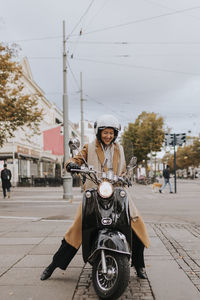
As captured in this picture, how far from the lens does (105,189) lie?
360 centimetres

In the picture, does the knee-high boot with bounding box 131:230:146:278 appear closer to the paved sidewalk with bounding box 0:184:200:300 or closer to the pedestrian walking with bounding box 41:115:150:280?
the pedestrian walking with bounding box 41:115:150:280

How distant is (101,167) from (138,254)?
39.3 inches

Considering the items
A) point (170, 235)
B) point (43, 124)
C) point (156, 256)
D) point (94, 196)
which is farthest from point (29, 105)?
point (43, 124)

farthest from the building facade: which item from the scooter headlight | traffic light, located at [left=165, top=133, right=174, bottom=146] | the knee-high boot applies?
the scooter headlight

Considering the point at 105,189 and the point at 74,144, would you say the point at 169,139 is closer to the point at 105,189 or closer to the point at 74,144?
the point at 74,144

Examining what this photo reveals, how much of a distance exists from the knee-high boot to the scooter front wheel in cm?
50

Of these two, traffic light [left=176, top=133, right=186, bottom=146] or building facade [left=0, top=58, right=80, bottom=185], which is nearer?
traffic light [left=176, top=133, right=186, bottom=146]

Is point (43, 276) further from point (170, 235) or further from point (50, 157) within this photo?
point (50, 157)

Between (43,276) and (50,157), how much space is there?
5785 cm

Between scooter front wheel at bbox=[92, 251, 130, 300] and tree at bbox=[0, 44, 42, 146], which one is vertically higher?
tree at bbox=[0, 44, 42, 146]

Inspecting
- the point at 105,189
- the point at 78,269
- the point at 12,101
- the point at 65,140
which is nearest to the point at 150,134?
the point at 12,101

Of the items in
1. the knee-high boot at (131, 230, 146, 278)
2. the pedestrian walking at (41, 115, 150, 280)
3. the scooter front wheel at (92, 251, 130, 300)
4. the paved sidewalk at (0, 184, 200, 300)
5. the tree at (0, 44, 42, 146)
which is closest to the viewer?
the scooter front wheel at (92, 251, 130, 300)

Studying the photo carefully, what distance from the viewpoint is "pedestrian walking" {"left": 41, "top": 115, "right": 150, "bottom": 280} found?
13.0 ft

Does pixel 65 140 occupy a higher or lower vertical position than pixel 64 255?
higher
